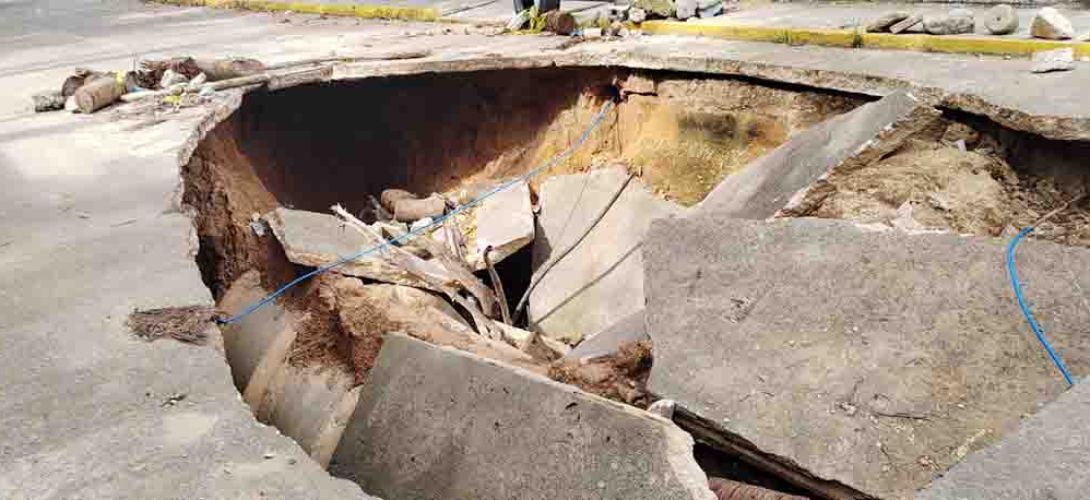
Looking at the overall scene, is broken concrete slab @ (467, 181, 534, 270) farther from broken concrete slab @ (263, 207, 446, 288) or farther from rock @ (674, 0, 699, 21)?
rock @ (674, 0, 699, 21)

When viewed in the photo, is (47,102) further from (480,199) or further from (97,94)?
(480,199)

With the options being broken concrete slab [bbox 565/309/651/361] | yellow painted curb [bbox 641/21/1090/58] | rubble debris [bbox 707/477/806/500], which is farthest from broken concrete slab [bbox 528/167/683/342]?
rubble debris [bbox 707/477/806/500]

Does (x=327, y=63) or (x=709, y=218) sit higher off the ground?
(x=327, y=63)

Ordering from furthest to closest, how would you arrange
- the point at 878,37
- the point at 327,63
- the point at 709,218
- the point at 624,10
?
the point at 624,10 → the point at 327,63 → the point at 878,37 → the point at 709,218

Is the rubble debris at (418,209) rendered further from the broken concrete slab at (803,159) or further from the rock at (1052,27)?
the rock at (1052,27)

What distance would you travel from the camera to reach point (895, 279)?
3.68m

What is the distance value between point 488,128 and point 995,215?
4.69 meters

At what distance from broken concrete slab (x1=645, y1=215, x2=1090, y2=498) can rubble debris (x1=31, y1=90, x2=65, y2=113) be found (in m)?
5.45

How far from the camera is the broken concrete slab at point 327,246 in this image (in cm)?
539

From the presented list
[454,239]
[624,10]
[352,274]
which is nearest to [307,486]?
[352,274]

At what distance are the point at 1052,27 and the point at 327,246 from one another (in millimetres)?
5112

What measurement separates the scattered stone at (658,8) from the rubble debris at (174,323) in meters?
6.38

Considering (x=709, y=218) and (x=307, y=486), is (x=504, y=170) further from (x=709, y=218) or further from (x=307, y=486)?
→ (x=307, y=486)

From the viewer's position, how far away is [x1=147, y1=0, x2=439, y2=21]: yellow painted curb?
11.2 meters
